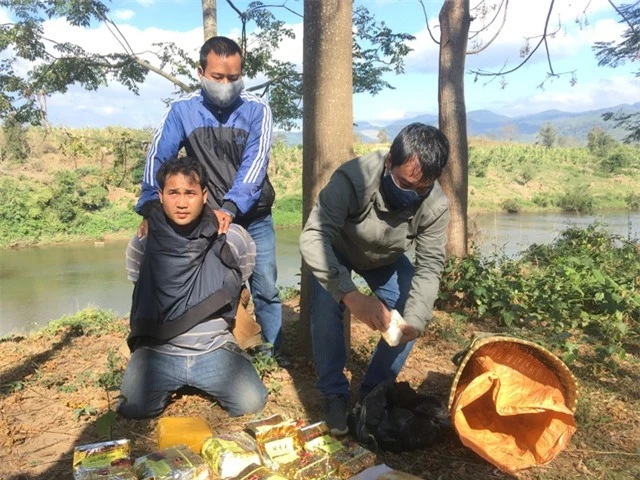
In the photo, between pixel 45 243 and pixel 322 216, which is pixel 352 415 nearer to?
pixel 322 216

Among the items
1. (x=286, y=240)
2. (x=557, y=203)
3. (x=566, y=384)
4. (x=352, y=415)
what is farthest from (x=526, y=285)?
(x=557, y=203)

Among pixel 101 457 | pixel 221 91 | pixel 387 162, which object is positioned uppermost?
pixel 221 91

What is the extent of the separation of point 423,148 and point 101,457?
1.73 metres

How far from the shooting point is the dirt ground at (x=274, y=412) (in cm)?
222

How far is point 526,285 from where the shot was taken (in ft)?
14.8

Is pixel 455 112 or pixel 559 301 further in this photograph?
pixel 455 112

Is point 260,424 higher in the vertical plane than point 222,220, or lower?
lower

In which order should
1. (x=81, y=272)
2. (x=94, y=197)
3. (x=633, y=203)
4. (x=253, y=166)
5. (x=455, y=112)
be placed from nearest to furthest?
1. (x=253, y=166)
2. (x=455, y=112)
3. (x=81, y=272)
4. (x=94, y=197)
5. (x=633, y=203)

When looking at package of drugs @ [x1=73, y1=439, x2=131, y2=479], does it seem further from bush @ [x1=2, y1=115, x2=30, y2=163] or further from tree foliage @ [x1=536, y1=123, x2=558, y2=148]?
tree foliage @ [x1=536, y1=123, x2=558, y2=148]

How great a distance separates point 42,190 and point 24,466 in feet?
65.9

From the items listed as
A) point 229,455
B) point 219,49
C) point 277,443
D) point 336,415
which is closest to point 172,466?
point 229,455

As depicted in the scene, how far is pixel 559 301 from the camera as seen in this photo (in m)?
4.19

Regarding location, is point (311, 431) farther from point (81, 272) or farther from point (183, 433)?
point (81, 272)

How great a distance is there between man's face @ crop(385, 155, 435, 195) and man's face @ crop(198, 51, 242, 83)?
1.21m
